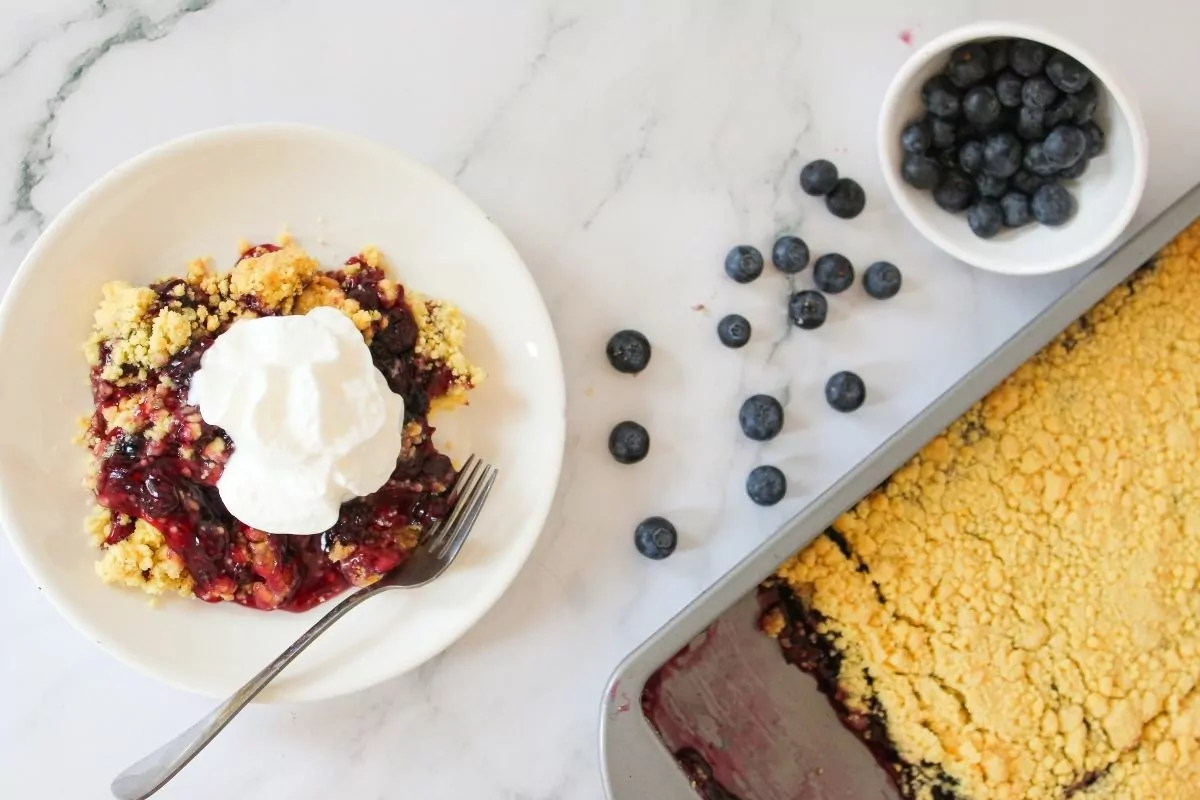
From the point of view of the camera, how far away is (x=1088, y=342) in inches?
54.9

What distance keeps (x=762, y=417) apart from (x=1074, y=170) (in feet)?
1.73

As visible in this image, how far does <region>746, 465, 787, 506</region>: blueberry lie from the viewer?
1.45 m

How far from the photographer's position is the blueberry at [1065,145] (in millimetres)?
1340

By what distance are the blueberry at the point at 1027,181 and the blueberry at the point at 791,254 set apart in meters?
0.29

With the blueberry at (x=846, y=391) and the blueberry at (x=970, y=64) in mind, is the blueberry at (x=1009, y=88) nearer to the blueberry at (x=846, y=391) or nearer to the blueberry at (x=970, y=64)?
the blueberry at (x=970, y=64)

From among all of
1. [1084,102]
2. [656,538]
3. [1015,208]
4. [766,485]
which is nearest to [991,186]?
[1015,208]

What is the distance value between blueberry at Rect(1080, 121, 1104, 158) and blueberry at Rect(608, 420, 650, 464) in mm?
694

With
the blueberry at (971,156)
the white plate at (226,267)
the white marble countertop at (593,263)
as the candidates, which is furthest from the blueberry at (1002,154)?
the white plate at (226,267)

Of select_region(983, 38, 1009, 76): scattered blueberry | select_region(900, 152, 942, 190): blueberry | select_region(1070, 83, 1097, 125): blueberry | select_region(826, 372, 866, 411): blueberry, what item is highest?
select_region(983, 38, 1009, 76): scattered blueberry

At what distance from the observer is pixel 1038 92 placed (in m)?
1.33

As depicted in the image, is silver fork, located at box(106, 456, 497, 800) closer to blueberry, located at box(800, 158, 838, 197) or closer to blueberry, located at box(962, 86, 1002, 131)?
blueberry, located at box(800, 158, 838, 197)

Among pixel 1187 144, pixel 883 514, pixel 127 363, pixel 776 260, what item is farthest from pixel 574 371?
pixel 1187 144

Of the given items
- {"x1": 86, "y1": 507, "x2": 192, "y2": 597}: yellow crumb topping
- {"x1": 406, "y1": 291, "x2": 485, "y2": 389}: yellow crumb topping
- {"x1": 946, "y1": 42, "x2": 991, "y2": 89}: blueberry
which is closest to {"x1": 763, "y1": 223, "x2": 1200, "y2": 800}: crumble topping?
{"x1": 946, "y1": 42, "x2": 991, "y2": 89}: blueberry

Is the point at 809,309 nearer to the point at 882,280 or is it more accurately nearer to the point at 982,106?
the point at 882,280
